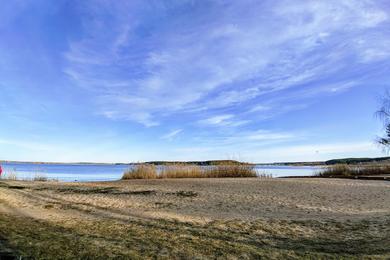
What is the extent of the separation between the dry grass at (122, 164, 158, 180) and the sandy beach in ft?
31.0

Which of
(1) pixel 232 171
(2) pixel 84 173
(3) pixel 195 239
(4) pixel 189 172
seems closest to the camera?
(3) pixel 195 239

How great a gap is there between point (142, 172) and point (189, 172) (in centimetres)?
269

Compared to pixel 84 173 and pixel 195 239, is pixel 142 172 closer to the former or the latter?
pixel 195 239

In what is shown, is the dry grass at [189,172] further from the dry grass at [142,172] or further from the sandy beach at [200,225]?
the sandy beach at [200,225]

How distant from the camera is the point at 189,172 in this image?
23641mm

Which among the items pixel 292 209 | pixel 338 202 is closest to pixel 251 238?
pixel 292 209

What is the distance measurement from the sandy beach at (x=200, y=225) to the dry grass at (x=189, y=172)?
9546 mm

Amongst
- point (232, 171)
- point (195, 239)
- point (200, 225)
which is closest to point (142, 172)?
point (232, 171)

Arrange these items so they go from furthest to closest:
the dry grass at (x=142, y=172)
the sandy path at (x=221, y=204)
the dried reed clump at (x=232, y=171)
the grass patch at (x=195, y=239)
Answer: the dried reed clump at (x=232, y=171), the dry grass at (x=142, y=172), the sandy path at (x=221, y=204), the grass patch at (x=195, y=239)

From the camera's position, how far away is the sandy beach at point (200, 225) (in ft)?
18.5

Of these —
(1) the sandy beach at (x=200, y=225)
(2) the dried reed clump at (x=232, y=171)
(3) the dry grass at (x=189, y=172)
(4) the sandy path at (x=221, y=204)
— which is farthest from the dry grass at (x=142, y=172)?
(1) the sandy beach at (x=200, y=225)

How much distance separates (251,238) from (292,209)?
407 cm

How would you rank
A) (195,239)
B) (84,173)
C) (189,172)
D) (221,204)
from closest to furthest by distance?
(195,239) < (221,204) < (189,172) < (84,173)

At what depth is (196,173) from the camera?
23.6 meters
